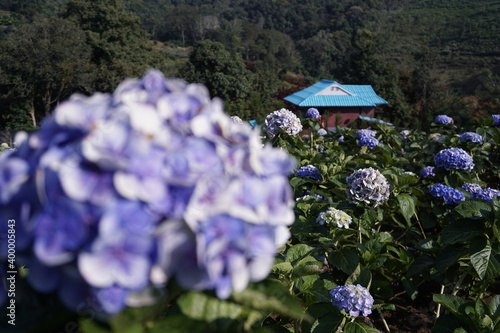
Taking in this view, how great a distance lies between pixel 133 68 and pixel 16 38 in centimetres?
A: 685

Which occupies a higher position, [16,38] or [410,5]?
[16,38]

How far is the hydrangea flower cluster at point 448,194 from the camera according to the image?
2.64m

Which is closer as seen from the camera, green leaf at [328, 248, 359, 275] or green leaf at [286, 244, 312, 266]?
green leaf at [286, 244, 312, 266]

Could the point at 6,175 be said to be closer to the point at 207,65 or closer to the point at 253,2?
the point at 207,65

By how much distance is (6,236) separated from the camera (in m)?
0.63

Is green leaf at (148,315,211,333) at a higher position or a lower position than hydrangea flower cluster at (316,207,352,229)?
higher

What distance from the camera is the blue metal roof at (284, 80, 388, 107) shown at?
74.2ft

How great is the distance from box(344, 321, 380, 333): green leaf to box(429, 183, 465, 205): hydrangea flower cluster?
1.23 meters

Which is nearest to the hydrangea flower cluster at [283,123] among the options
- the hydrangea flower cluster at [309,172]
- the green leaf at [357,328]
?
the hydrangea flower cluster at [309,172]

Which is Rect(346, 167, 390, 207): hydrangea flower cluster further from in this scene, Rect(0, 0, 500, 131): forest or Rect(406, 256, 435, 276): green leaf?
Rect(0, 0, 500, 131): forest

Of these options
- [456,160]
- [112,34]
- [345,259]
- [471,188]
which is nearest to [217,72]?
[112,34]

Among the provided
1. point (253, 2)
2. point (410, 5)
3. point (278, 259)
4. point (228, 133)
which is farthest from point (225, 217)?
point (253, 2)

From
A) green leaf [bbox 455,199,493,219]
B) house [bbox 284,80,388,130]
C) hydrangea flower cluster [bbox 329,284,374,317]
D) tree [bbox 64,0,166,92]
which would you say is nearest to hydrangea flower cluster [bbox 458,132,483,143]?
green leaf [bbox 455,199,493,219]

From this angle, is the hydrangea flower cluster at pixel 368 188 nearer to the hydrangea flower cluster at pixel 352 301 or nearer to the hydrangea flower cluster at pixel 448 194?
the hydrangea flower cluster at pixel 448 194
